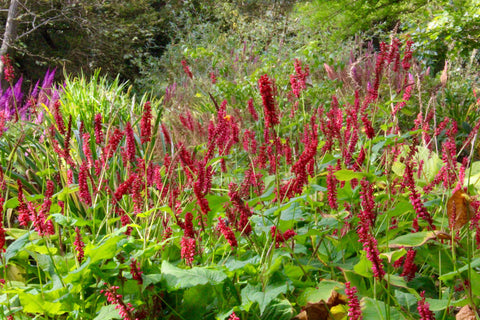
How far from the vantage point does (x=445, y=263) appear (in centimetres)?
144

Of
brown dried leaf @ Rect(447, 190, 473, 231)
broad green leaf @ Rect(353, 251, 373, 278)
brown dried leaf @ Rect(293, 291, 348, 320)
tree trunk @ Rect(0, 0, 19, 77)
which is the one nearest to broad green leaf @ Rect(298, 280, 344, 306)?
brown dried leaf @ Rect(293, 291, 348, 320)

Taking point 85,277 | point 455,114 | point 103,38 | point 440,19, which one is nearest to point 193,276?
point 85,277

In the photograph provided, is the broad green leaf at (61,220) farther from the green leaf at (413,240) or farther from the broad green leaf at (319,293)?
the green leaf at (413,240)

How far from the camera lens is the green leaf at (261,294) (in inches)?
45.3

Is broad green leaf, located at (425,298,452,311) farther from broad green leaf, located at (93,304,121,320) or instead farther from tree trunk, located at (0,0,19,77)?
tree trunk, located at (0,0,19,77)

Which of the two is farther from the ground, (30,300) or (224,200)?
(224,200)

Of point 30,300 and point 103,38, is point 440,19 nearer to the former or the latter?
point 30,300

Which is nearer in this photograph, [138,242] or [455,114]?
[138,242]

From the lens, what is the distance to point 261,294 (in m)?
1.19

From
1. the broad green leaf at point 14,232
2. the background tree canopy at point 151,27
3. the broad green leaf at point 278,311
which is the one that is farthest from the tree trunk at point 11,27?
the broad green leaf at point 278,311

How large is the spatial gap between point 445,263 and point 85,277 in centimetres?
102

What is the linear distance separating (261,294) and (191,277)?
0.17 m

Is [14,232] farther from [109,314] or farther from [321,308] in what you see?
[321,308]

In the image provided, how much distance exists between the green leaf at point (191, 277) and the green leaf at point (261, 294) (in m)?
0.09
